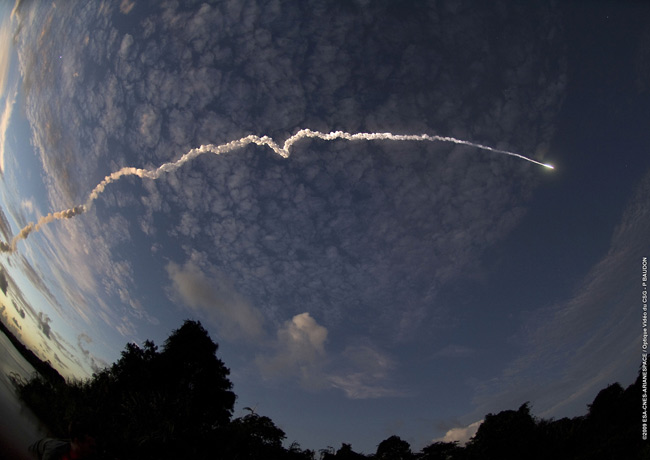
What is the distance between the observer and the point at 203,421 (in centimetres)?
2594

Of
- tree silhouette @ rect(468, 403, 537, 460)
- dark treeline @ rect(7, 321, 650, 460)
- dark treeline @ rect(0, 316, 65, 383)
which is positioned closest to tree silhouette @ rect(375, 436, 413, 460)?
dark treeline @ rect(7, 321, 650, 460)

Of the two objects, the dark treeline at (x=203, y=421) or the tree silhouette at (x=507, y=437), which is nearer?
the dark treeline at (x=203, y=421)

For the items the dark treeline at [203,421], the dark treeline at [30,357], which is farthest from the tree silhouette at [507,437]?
the dark treeline at [30,357]

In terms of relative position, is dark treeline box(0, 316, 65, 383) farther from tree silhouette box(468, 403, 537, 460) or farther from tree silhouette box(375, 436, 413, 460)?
tree silhouette box(375, 436, 413, 460)

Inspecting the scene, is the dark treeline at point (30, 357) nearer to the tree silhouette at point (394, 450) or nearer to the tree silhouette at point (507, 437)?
the tree silhouette at point (507, 437)

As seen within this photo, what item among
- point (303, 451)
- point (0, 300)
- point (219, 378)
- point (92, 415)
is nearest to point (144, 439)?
point (92, 415)

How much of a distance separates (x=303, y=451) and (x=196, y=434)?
2261cm

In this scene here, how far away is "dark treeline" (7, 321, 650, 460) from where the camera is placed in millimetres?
12734

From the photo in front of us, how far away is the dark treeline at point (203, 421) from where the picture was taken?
12.7m

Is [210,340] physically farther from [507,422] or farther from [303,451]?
[507,422]

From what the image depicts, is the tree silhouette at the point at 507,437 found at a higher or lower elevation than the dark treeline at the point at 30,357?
higher

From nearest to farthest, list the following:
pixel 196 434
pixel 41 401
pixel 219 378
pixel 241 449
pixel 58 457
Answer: pixel 58 457 → pixel 41 401 → pixel 196 434 → pixel 241 449 → pixel 219 378

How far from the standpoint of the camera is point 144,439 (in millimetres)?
12367

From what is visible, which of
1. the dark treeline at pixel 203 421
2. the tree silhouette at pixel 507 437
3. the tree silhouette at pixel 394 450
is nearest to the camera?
the dark treeline at pixel 203 421
